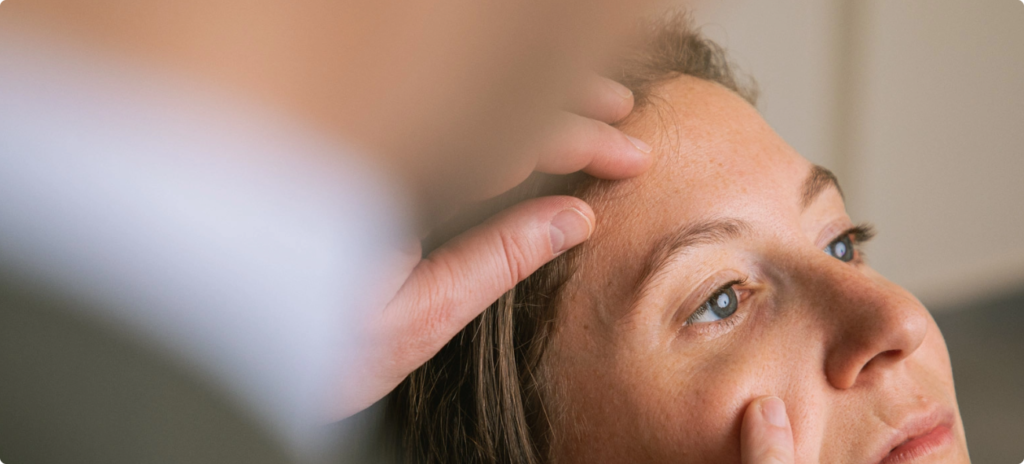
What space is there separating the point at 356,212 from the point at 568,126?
0.24 metres

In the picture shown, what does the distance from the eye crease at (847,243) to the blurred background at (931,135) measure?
1.66ft

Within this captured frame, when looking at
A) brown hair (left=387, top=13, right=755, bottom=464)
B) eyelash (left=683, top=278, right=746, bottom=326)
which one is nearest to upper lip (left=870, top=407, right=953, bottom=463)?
eyelash (left=683, top=278, right=746, bottom=326)

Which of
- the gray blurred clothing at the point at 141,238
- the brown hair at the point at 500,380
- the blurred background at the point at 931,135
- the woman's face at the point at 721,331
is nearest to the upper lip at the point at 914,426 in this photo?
the woman's face at the point at 721,331

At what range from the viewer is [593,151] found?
57cm

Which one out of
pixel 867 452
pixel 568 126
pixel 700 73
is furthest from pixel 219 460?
pixel 700 73

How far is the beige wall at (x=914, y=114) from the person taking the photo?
1.29 m

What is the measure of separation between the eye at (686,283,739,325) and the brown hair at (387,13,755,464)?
13 centimetres

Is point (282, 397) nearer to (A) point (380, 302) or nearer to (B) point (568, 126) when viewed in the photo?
(A) point (380, 302)

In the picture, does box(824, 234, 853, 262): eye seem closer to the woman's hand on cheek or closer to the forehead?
the forehead

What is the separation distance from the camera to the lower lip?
0.56 metres

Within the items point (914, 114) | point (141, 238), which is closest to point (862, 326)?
point (141, 238)

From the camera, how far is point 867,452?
55 cm

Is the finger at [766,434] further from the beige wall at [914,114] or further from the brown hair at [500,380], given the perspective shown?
the beige wall at [914,114]

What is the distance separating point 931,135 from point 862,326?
1.13 meters
